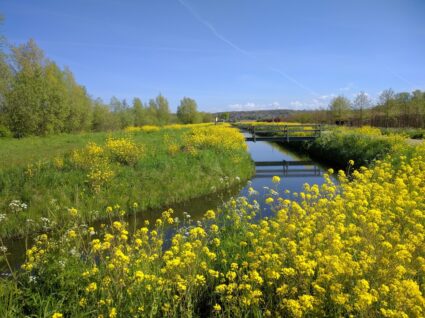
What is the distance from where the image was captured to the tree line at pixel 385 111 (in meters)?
29.3

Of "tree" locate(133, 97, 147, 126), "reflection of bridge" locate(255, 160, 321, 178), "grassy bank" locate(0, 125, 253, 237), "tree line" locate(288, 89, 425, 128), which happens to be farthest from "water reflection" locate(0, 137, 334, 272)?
"tree" locate(133, 97, 147, 126)

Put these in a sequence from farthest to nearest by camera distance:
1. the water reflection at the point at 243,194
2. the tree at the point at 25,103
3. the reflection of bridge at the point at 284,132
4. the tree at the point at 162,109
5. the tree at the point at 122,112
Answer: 1. the tree at the point at 162,109
2. the tree at the point at 122,112
3. the tree at the point at 25,103
4. the reflection of bridge at the point at 284,132
5. the water reflection at the point at 243,194

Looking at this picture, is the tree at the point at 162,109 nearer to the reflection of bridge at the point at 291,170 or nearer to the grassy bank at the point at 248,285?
the reflection of bridge at the point at 291,170

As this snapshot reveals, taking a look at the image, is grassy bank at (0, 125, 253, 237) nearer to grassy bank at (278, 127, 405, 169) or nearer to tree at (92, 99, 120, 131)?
grassy bank at (278, 127, 405, 169)

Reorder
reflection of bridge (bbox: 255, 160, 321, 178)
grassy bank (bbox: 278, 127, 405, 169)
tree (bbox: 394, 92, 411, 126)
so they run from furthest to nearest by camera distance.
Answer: tree (bbox: 394, 92, 411, 126) < reflection of bridge (bbox: 255, 160, 321, 178) < grassy bank (bbox: 278, 127, 405, 169)

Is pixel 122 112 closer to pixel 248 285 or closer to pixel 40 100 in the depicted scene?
pixel 40 100

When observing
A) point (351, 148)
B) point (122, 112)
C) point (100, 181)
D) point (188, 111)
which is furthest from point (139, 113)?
point (100, 181)

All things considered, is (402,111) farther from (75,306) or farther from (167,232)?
(75,306)

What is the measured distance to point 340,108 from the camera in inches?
1727

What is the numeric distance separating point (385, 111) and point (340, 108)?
36.0 ft

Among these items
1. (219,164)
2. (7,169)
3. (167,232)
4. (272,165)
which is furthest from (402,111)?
(7,169)

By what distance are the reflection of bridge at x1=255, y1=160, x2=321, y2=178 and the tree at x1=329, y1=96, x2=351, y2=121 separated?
2582cm

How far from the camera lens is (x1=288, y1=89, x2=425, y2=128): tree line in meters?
29.3

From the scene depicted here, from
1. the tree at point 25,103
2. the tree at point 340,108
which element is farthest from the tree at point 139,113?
the tree at point 340,108
